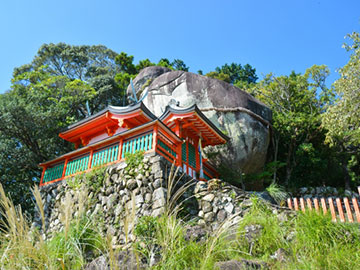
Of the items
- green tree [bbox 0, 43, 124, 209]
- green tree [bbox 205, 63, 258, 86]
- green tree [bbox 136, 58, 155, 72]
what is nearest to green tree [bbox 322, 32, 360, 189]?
green tree [bbox 0, 43, 124, 209]

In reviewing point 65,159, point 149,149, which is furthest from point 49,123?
point 149,149

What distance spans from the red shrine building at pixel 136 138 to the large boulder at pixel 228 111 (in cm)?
204

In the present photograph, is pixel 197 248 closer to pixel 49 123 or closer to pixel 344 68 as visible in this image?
pixel 344 68

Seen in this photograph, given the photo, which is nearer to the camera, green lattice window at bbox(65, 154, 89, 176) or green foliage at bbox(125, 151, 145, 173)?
green foliage at bbox(125, 151, 145, 173)

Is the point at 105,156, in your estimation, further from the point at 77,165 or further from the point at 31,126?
the point at 31,126

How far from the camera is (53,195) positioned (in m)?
9.23

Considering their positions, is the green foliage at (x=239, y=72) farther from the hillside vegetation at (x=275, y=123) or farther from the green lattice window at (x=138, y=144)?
the green lattice window at (x=138, y=144)

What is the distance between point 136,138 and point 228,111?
→ 7.56 m

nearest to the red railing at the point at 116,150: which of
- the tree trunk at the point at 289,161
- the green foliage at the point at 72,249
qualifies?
the green foliage at the point at 72,249

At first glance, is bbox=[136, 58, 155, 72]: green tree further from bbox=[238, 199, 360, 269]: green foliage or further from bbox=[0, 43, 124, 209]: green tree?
bbox=[238, 199, 360, 269]: green foliage

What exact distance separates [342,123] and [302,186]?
6044 mm

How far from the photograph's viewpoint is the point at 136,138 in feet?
27.9

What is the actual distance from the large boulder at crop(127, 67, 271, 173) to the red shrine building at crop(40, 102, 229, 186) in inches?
80.4

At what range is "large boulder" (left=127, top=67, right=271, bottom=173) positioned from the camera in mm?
14188
